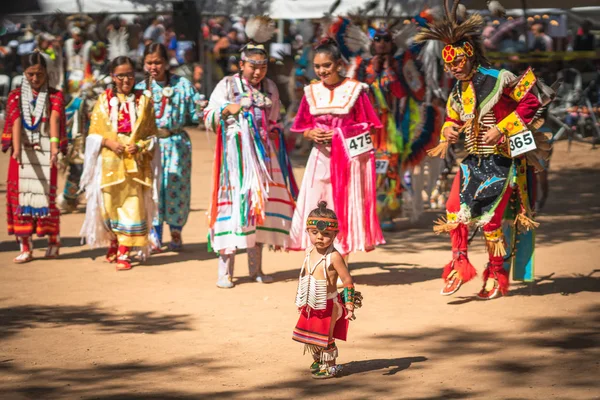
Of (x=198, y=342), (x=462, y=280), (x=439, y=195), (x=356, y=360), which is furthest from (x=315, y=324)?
(x=439, y=195)

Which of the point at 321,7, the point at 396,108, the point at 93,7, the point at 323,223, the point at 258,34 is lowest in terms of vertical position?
the point at 323,223

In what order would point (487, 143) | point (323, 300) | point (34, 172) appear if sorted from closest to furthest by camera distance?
point (323, 300)
point (487, 143)
point (34, 172)

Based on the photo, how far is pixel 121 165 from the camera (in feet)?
27.8

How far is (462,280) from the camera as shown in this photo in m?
7.04

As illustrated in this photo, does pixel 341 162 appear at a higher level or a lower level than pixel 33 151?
lower

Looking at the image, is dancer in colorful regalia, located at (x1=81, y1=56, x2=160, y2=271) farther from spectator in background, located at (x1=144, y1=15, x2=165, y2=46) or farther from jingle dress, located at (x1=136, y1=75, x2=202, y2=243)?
spectator in background, located at (x1=144, y1=15, x2=165, y2=46)

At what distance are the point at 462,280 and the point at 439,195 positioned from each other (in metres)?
5.29

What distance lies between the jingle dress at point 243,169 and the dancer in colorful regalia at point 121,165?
1.00 m

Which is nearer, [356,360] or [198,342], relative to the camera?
[356,360]

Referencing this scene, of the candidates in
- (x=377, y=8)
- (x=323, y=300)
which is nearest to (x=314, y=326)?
(x=323, y=300)

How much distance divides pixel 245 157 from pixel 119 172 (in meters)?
1.41

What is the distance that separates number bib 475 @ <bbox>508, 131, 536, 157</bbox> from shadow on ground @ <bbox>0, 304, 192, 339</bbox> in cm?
257

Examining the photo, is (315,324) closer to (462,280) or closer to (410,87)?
(462,280)

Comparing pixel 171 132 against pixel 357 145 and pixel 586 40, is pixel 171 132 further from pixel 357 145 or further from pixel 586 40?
pixel 586 40
